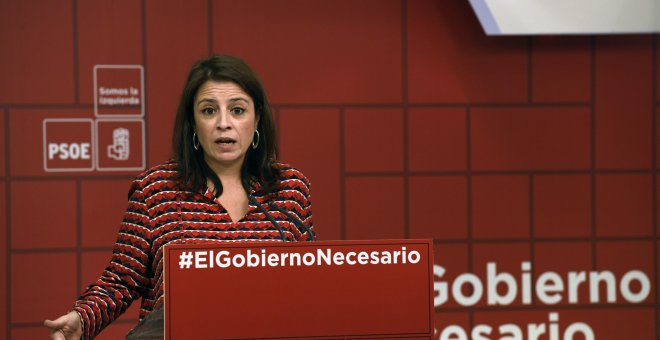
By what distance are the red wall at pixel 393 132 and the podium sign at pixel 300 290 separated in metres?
1.61

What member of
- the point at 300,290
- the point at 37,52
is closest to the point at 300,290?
the point at 300,290

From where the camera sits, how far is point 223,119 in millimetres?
1532

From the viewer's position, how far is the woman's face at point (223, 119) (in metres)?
1.54

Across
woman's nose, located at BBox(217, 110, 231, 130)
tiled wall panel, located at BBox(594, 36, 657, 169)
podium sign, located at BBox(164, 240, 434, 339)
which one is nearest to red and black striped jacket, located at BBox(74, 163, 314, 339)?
woman's nose, located at BBox(217, 110, 231, 130)

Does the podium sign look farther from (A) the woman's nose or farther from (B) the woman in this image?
(A) the woman's nose

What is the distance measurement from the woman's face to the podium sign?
0.42m

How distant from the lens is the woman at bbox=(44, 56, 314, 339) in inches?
59.2

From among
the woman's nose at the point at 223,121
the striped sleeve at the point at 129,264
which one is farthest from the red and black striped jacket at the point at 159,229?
the woman's nose at the point at 223,121

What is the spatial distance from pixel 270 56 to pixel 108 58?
53 centimetres

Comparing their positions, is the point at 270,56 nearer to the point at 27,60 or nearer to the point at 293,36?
the point at 293,36

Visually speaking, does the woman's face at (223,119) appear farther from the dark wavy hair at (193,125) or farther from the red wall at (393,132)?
the red wall at (393,132)

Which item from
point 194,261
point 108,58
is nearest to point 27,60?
point 108,58

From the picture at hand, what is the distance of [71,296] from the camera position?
271 cm

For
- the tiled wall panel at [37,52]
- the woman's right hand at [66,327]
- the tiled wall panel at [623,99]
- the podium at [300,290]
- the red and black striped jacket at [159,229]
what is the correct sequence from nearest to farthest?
1. the podium at [300,290]
2. the woman's right hand at [66,327]
3. the red and black striped jacket at [159,229]
4. the tiled wall panel at [37,52]
5. the tiled wall panel at [623,99]
